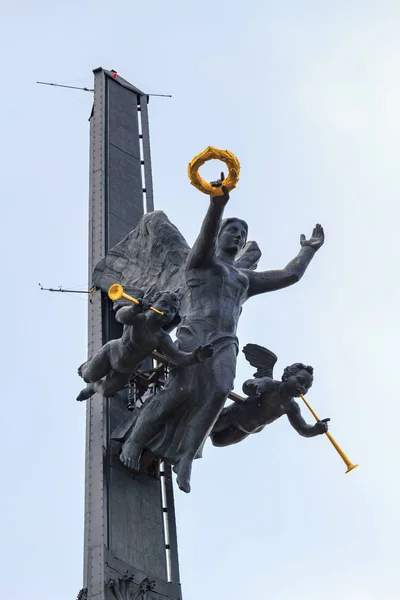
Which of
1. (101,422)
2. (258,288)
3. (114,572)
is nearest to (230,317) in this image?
(258,288)

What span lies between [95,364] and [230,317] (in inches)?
55.4

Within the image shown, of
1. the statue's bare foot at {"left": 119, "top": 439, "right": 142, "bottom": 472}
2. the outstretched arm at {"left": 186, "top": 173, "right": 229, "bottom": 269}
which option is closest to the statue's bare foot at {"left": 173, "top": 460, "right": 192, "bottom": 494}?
the statue's bare foot at {"left": 119, "top": 439, "right": 142, "bottom": 472}

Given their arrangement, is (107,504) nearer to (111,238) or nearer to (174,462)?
(174,462)

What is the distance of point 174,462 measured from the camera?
14.4 m

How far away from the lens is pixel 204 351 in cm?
1366

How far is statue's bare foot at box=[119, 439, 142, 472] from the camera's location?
47.9ft

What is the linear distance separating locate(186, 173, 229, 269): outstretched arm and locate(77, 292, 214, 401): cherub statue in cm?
68

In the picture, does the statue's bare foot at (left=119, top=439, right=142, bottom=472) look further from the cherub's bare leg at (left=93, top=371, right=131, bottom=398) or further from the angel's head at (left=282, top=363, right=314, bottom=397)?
the angel's head at (left=282, top=363, right=314, bottom=397)

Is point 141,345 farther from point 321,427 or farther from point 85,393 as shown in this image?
point 321,427

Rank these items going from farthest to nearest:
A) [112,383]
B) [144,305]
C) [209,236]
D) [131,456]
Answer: [112,383] < [131,456] < [209,236] < [144,305]

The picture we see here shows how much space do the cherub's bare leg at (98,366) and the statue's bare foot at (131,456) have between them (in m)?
0.72

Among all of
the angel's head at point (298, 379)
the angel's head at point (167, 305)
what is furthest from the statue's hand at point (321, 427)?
the angel's head at point (167, 305)

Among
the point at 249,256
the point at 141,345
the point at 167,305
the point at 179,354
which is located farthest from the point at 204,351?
the point at 249,256

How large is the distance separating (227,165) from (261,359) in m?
2.29
